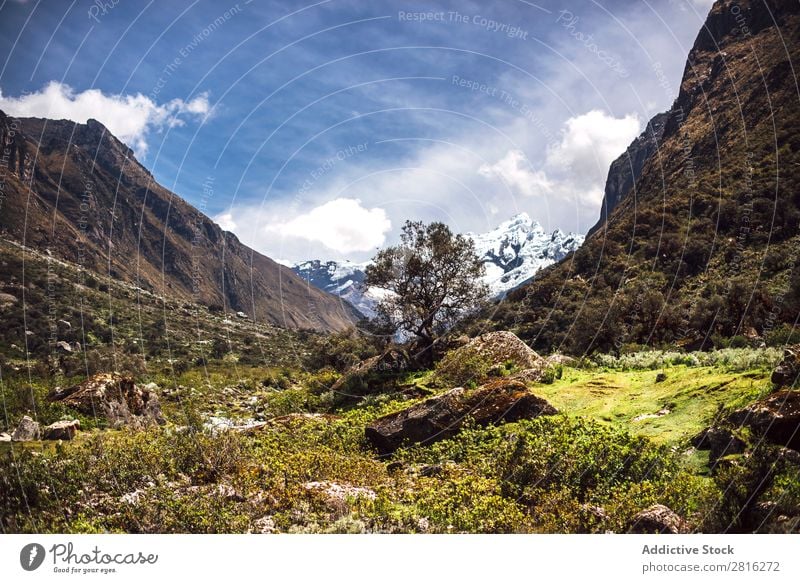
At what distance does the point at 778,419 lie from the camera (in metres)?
8.60

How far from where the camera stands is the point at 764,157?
6712cm

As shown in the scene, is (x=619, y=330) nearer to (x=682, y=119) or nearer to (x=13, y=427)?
(x=13, y=427)

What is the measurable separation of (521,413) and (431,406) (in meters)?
2.72

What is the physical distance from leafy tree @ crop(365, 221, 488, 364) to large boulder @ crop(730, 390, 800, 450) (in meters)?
21.4

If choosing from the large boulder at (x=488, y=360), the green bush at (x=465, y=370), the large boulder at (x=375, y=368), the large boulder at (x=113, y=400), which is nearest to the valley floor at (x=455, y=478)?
the large boulder at (x=113, y=400)

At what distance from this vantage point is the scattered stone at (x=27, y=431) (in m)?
14.3

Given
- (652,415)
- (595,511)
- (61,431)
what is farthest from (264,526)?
(61,431)

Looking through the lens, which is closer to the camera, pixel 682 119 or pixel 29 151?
pixel 682 119

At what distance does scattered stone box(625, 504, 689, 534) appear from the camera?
7.61 meters

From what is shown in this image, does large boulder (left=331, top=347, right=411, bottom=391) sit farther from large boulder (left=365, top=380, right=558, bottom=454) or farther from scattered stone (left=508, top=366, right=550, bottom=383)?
large boulder (left=365, top=380, right=558, bottom=454)

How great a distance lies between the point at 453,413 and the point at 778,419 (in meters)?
8.19

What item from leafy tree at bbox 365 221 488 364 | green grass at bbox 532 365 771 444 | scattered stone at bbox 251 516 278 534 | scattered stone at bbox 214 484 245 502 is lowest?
scattered stone at bbox 251 516 278 534

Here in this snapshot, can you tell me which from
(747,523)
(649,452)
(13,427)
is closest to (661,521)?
(747,523)

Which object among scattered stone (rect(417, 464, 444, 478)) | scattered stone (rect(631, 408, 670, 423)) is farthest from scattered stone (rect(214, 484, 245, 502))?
scattered stone (rect(631, 408, 670, 423))
